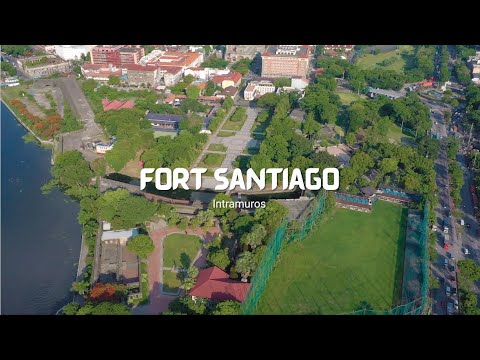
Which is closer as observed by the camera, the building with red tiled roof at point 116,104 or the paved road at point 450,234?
the paved road at point 450,234

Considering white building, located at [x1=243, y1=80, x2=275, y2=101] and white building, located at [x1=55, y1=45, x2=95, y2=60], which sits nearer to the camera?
white building, located at [x1=243, y1=80, x2=275, y2=101]

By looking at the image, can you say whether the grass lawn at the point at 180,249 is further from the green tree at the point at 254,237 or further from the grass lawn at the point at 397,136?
the grass lawn at the point at 397,136

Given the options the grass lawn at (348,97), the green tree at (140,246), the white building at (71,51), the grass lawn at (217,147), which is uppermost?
the white building at (71,51)

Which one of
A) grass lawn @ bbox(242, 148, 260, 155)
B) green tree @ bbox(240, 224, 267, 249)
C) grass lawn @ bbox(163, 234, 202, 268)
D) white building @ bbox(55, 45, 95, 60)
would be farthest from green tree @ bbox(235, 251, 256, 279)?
white building @ bbox(55, 45, 95, 60)

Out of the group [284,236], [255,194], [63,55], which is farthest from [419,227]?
[63,55]

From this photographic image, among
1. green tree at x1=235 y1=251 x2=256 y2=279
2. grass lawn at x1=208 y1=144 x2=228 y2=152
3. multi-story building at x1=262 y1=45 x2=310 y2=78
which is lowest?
green tree at x1=235 y1=251 x2=256 y2=279

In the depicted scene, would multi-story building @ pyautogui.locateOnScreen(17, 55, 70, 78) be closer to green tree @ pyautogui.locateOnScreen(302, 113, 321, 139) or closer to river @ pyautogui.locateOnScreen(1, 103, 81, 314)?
river @ pyautogui.locateOnScreen(1, 103, 81, 314)

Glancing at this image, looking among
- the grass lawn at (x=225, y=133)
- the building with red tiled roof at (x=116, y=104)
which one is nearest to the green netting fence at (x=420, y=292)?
the grass lawn at (x=225, y=133)
